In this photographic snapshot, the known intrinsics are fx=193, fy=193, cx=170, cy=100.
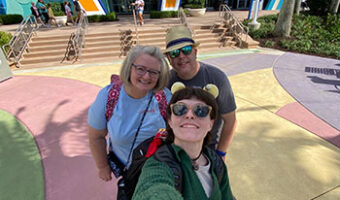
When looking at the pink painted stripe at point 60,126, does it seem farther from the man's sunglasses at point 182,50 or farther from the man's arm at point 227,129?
the man's sunglasses at point 182,50

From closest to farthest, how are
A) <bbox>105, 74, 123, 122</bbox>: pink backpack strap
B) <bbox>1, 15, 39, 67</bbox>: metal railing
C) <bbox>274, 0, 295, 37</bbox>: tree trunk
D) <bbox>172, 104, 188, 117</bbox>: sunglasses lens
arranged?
<bbox>172, 104, 188, 117</bbox>: sunglasses lens, <bbox>105, 74, 123, 122</bbox>: pink backpack strap, <bbox>1, 15, 39, 67</bbox>: metal railing, <bbox>274, 0, 295, 37</bbox>: tree trunk

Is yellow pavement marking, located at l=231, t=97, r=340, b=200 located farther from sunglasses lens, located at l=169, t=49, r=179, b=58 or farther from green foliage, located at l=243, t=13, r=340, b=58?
green foliage, located at l=243, t=13, r=340, b=58

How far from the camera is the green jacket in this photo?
1063 millimetres

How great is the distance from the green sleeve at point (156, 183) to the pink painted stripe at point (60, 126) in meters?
1.90

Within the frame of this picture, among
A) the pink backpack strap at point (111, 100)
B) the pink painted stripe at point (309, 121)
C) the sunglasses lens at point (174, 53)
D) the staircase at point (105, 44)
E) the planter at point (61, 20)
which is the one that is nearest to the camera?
the pink backpack strap at point (111, 100)

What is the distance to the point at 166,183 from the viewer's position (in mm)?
1109

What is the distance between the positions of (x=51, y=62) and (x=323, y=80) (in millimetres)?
11076

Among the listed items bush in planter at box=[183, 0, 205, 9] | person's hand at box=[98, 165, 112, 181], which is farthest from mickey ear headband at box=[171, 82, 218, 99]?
bush in planter at box=[183, 0, 205, 9]

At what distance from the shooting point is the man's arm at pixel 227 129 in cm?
198

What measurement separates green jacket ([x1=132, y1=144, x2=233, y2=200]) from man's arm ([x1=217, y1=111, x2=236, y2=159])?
31.9 inches

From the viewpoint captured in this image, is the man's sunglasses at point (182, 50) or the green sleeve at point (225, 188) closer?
the green sleeve at point (225, 188)

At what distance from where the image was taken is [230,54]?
9352 millimetres

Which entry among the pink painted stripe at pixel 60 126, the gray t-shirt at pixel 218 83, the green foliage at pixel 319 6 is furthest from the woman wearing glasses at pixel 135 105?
the green foliage at pixel 319 6

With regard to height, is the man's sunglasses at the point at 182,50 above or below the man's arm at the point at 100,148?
above
